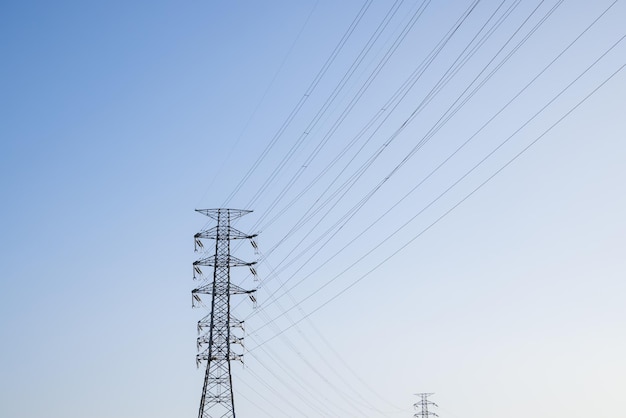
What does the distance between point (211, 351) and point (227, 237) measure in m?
8.39

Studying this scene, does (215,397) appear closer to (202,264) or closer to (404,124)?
(202,264)

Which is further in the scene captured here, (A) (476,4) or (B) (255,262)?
(B) (255,262)

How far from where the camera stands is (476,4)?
1043 inches

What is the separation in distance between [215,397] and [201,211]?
43.7ft

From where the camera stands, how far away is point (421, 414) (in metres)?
106

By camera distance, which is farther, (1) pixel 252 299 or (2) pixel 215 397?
(1) pixel 252 299

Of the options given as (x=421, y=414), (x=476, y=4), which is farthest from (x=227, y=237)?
(x=421, y=414)

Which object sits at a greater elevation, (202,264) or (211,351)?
(202,264)

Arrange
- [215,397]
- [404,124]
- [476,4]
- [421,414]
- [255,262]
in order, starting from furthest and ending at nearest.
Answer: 1. [421,414]
2. [255,262]
3. [215,397]
4. [404,124]
5. [476,4]

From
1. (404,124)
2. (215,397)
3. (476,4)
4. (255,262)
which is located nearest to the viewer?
(476,4)

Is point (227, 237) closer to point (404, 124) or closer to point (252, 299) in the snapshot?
point (252, 299)

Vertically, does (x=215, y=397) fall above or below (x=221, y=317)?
below

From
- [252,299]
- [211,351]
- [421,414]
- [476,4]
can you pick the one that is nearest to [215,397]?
[211,351]

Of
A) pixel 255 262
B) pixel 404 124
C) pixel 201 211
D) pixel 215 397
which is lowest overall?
pixel 215 397
